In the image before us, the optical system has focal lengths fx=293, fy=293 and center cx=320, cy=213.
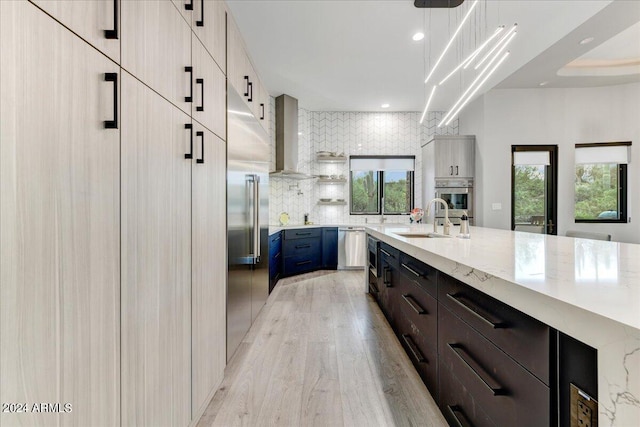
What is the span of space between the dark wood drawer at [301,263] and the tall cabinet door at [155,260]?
3542 mm

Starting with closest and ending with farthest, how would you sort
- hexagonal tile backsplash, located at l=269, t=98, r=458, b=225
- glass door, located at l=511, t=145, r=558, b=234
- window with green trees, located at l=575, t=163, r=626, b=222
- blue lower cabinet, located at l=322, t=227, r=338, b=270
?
window with green trees, located at l=575, t=163, r=626, b=222
glass door, located at l=511, t=145, r=558, b=234
blue lower cabinet, located at l=322, t=227, r=338, b=270
hexagonal tile backsplash, located at l=269, t=98, r=458, b=225

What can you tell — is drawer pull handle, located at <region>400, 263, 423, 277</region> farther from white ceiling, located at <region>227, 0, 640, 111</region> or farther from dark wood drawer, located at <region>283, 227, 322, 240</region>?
dark wood drawer, located at <region>283, 227, 322, 240</region>

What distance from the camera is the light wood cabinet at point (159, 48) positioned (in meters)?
1.02

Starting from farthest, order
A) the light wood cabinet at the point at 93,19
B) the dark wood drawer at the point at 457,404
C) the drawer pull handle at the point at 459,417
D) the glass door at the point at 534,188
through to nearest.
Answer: the glass door at the point at 534,188, the drawer pull handle at the point at 459,417, the dark wood drawer at the point at 457,404, the light wood cabinet at the point at 93,19

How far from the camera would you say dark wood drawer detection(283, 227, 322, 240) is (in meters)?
5.03

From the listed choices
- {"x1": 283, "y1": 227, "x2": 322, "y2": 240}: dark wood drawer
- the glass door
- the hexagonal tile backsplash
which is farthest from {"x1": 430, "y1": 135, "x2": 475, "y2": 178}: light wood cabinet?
{"x1": 283, "y1": 227, "x2": 322, "y2": 240}: dark wood drawer

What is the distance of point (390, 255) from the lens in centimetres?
276

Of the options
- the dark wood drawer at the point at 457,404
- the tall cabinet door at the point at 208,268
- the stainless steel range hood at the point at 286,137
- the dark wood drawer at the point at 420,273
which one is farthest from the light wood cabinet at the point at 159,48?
the stainless steel range hood at the point at 286,137

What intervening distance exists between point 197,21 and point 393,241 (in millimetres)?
1996

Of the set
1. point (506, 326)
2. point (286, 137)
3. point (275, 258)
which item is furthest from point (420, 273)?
point (286, 137)

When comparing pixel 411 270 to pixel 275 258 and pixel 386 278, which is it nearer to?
pixel 386 278

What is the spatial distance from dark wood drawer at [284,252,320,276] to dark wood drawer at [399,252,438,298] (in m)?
2.98

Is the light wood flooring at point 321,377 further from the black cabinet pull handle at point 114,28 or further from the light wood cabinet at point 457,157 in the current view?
the light wood cabinet at point 457,157

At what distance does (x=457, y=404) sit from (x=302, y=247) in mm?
4066
